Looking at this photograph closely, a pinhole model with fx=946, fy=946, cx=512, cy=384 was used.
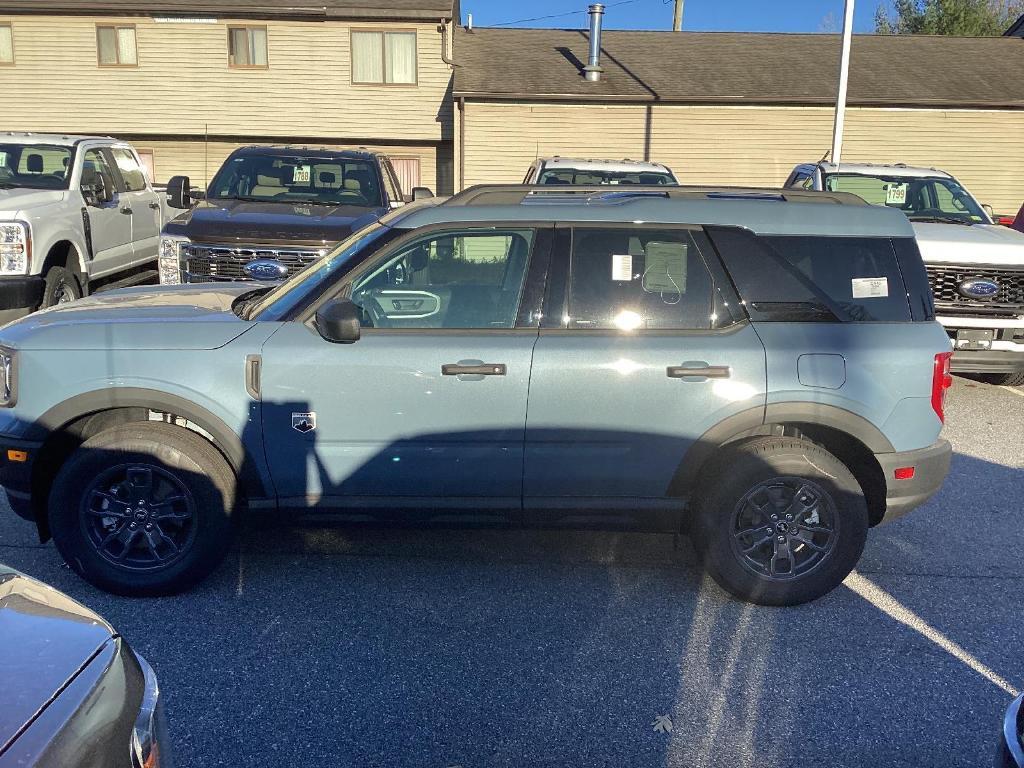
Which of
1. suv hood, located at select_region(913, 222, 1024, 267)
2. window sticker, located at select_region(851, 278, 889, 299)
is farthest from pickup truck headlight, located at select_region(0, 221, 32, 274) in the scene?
suv hood, located at select_region(913, 222, 1024, 267)

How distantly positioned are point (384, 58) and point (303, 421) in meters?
20.8

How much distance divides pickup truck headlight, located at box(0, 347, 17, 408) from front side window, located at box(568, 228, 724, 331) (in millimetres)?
2447

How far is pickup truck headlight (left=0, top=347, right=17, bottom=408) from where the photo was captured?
4113 millimetres

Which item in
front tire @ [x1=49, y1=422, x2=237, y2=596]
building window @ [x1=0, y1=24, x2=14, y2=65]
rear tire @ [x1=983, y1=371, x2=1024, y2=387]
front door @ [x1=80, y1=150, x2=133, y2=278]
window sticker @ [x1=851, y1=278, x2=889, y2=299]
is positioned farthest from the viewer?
building window @ [x1=0, y1=24, x2=14, y2=65]

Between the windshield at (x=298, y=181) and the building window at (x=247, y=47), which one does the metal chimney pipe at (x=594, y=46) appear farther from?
the windshield at (x=298, y=181)

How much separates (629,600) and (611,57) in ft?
69.1

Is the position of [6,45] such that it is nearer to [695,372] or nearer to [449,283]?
[449,283]

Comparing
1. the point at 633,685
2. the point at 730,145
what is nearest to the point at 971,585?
the point at 633,685

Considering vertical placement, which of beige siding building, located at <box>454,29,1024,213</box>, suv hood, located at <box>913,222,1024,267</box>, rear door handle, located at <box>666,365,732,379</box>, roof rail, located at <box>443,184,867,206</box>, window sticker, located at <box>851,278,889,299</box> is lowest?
rear door handle, located at <box>666,365,732,379</box>

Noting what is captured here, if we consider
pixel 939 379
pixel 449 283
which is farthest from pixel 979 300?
pixel 449 283

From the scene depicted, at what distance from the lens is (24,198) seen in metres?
8.71

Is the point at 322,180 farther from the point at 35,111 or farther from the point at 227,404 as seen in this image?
the point at 35,111

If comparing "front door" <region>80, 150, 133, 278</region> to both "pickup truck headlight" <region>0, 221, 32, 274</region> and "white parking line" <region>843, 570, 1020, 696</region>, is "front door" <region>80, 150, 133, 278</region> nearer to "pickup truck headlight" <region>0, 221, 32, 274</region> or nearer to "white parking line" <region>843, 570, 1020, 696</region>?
"pickup truck headlight" <region>0, 221, 32, 274</region>

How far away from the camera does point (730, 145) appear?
21438 millimetres
